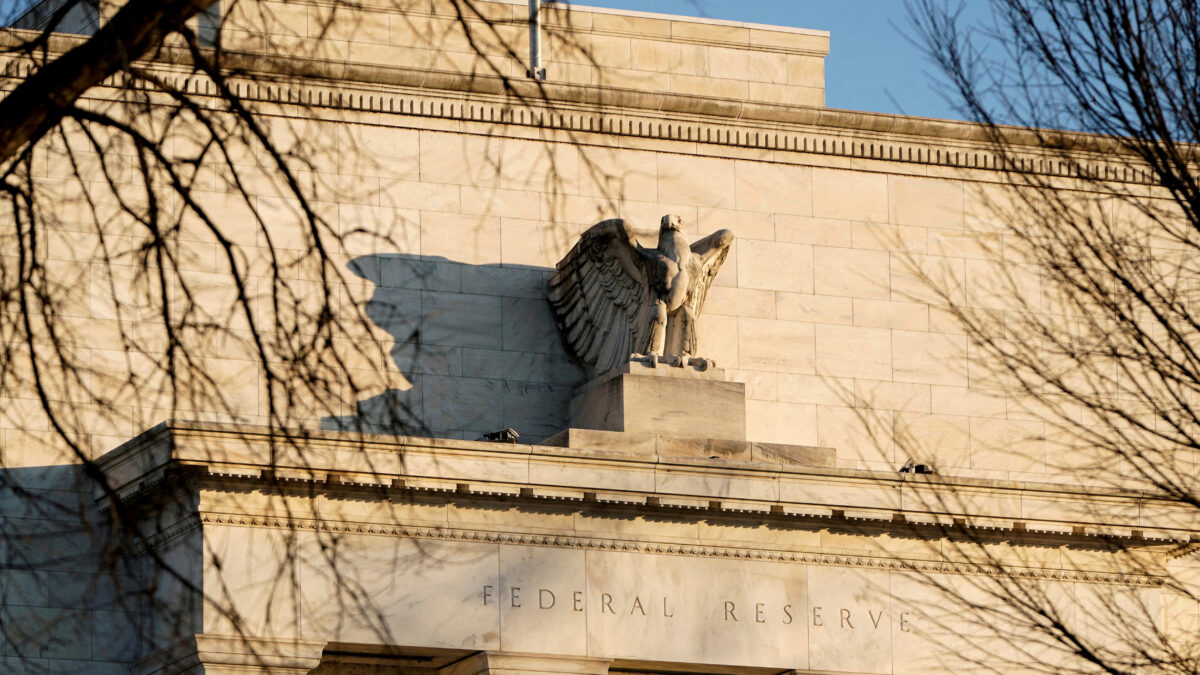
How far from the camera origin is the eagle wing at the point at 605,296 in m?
24.0

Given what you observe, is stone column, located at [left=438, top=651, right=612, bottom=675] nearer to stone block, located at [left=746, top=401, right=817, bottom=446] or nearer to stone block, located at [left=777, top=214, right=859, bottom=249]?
stone block, located at [left=746, top=401, right=817, bottom=446]

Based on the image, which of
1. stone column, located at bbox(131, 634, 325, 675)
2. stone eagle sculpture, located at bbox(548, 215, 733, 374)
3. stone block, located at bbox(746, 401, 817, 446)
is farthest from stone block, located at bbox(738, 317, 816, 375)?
stone column, located at bbox(131, 634, 325, 675)

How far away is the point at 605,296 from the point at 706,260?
1212 mm

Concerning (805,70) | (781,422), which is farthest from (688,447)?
(805,70)

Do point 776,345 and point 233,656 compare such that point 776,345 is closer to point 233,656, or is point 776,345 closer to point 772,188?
point 772,188

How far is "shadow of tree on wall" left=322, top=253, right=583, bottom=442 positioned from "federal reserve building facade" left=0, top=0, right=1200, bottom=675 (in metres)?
0.04

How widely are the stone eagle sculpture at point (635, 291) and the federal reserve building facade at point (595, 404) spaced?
0.05m

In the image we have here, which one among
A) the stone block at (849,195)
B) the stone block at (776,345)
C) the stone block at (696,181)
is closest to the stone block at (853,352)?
the stone block at (776,345)

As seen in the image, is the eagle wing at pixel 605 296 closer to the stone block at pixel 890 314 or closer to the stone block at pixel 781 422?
the stone block at pixel 781 422

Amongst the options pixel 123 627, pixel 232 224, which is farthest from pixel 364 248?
pixel 123 627

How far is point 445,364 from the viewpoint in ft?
81.7

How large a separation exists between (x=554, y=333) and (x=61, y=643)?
255 inches

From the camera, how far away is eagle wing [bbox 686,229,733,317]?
24156mm

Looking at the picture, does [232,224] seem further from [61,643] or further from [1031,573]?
[1031,573]
